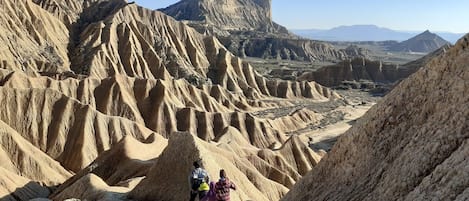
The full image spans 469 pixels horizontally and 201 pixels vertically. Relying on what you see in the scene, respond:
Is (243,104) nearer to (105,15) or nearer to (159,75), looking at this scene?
(159,75)

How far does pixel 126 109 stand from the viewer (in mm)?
65688

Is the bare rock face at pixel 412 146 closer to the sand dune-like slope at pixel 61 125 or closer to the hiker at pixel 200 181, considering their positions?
the hiker at pixel 200 181

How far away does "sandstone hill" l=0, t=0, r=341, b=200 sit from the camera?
3303 cm

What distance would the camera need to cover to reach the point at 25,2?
86.8 m

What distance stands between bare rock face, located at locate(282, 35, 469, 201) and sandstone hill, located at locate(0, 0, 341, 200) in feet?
26.1

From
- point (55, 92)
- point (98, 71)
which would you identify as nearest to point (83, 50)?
point (98, 71)

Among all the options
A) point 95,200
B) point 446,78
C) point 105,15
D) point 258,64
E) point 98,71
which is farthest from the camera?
point 258,64

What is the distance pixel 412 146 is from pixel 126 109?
54399 millimetres

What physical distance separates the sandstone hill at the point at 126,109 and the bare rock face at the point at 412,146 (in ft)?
Result: 26.1

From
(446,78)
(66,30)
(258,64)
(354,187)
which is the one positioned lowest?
(258,64)

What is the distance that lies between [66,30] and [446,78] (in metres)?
91.0

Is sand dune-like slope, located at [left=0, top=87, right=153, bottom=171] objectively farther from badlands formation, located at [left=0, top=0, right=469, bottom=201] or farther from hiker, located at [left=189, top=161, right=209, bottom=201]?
hiker, located at [left=189, top=161, right=209, bottom=201]

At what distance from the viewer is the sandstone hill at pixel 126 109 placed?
3303 centimetres

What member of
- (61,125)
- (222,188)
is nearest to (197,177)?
(222,188)
